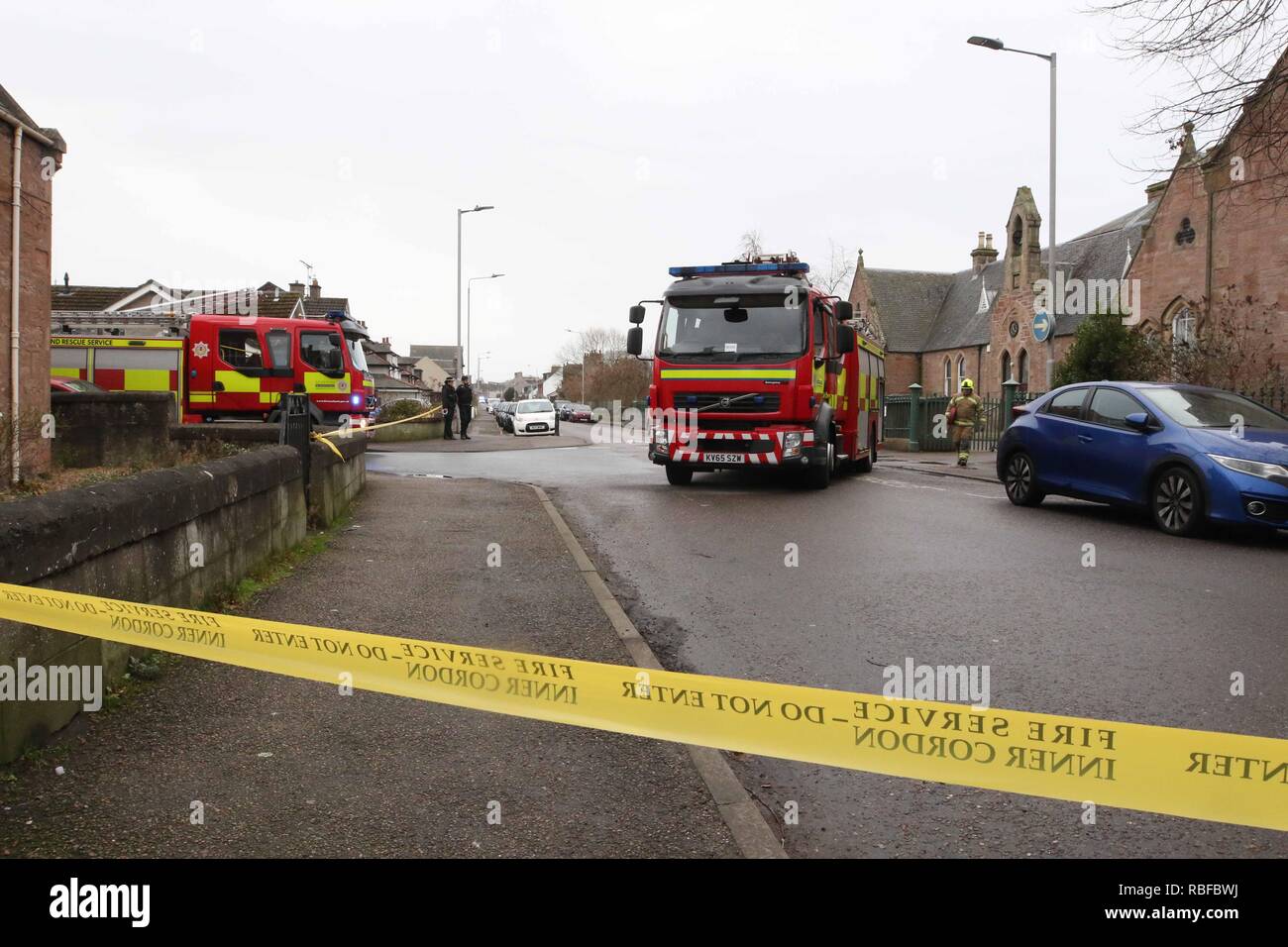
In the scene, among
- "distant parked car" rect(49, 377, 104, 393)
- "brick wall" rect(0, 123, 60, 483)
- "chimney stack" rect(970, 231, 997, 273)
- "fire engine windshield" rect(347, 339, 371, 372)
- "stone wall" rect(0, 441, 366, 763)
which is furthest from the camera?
"chimney stack" rect(970, 231, 997, 273)

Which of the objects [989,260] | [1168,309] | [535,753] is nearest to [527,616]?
[535,753]

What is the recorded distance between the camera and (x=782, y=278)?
15203mm

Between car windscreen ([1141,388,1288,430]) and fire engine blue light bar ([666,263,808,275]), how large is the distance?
563 cm

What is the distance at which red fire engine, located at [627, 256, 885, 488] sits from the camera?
14.6 metres

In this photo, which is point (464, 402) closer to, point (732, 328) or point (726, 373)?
point (732, 328)

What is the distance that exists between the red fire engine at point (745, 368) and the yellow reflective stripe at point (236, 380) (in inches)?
417

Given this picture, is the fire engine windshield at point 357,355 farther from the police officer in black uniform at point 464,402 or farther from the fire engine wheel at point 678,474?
the fire engine wheel at point 678,474

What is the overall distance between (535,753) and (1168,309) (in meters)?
31.7

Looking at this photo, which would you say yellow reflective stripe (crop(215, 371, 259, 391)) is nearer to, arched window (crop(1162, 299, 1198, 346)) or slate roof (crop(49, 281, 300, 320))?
slate roof (crop(49, 281, 300, 320))

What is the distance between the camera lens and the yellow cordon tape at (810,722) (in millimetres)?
2398

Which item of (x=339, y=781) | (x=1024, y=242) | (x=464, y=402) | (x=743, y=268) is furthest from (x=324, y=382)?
(x=1024, y=242)

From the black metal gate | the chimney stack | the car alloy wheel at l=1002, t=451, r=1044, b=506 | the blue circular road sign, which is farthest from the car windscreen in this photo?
the chimney stack

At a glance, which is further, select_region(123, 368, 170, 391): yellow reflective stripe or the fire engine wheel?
select_region(123, 368, 170, 391): yellow reflective stripe

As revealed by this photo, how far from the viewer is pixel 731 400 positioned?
48.3 ft
